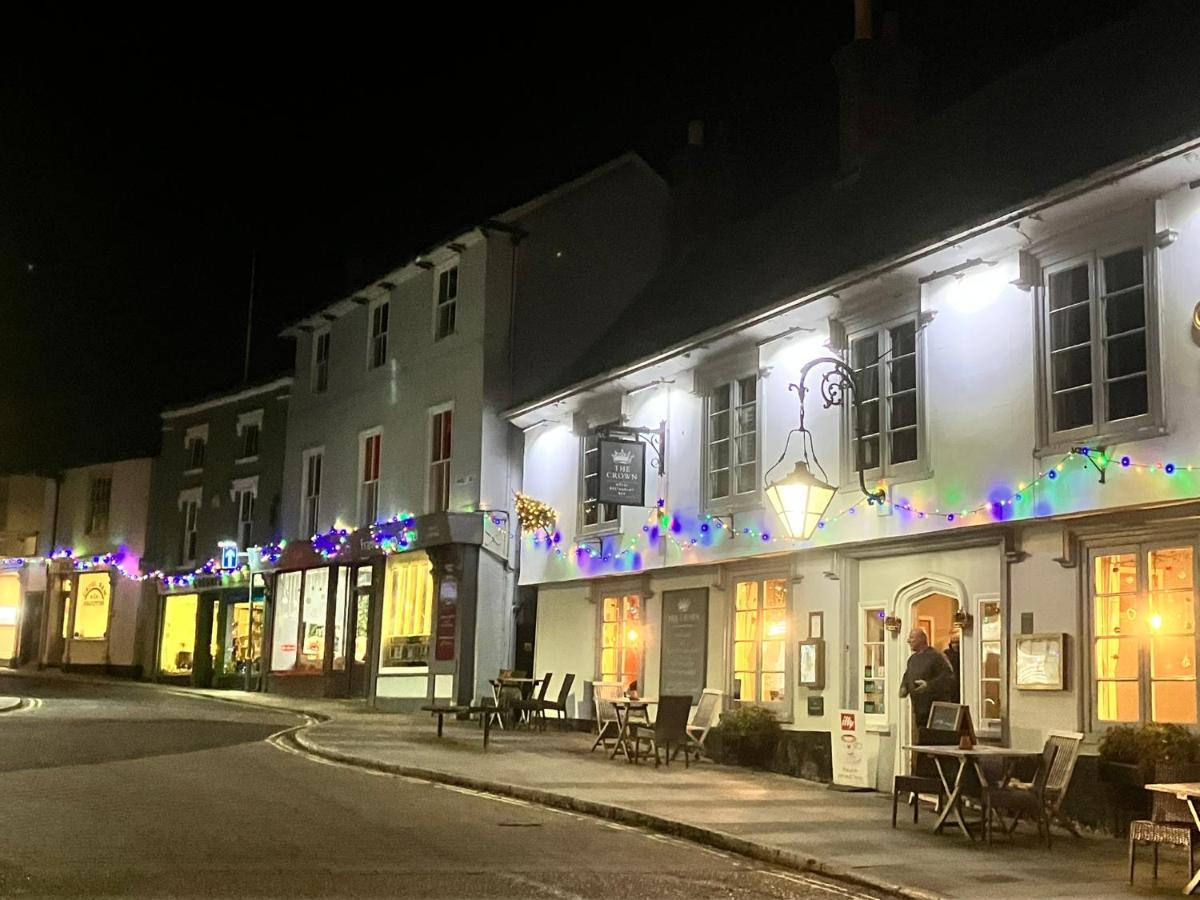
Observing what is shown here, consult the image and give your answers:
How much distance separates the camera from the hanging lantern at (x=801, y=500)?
14.9m

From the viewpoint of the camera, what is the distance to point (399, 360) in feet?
89.5

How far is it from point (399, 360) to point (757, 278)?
32.7 ft

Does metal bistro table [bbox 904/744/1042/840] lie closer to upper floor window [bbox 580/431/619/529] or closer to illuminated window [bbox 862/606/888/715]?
illuminated window [bbox 862/606/888/715]

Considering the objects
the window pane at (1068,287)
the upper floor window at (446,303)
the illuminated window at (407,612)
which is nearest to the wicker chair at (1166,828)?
the window pane at (1068,287)

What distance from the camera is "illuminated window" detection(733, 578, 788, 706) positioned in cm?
1695

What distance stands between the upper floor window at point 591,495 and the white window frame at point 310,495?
33.0ft

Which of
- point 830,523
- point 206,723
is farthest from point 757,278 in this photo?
point 206,723

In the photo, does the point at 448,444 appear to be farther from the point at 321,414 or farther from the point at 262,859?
the point at 262,859

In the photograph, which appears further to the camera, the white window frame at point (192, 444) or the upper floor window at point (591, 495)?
the white window frame at point (192, 444)

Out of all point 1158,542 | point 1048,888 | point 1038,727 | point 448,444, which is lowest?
point 1048,888

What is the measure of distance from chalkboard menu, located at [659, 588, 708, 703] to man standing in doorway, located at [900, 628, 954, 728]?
517 centimetres

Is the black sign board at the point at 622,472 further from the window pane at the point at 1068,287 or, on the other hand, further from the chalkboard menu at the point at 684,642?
the window pane at the point at 1068,287

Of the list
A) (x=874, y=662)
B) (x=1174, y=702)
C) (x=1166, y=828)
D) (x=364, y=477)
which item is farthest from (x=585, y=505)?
(x=1166, y=828)

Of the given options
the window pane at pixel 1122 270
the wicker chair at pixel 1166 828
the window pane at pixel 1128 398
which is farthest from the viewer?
the window pane at pixel 1122 270
